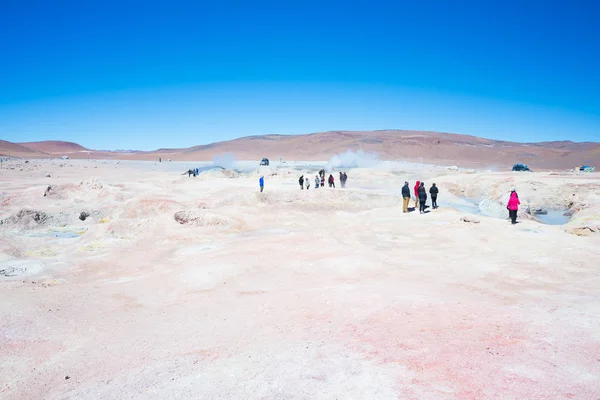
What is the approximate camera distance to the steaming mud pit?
4508mm

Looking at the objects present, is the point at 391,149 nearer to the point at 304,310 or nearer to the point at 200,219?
the point at 200,219

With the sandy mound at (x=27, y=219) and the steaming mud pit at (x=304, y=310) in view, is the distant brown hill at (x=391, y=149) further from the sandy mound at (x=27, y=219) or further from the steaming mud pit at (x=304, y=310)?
the sandy mound at (x=27, y=219)

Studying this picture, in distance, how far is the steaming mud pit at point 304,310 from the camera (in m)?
4.51

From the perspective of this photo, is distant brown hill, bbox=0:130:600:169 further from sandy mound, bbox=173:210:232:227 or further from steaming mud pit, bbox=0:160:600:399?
steaming mud pit, bbox=0:160:600:399

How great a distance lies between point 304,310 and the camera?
690 cm

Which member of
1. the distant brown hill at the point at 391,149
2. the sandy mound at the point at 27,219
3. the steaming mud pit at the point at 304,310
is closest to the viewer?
the steaming mud pit at the point at 304,310

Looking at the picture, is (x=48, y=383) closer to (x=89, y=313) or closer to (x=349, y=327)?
(x=89, y=313)

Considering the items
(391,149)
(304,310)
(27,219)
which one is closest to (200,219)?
(27,219)

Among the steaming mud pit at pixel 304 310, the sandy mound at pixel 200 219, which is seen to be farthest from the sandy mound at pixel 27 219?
the sandy mound at pixel 200 219

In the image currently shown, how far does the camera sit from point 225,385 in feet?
14.6

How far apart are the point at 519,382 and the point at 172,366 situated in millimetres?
3924

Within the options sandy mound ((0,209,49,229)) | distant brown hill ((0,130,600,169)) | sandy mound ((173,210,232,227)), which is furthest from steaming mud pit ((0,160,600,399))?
distant brown hill ((0,130,600,169))

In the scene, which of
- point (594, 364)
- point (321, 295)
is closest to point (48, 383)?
point (321, 295)

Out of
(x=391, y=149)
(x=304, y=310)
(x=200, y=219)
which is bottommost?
(x=304, y=310)
